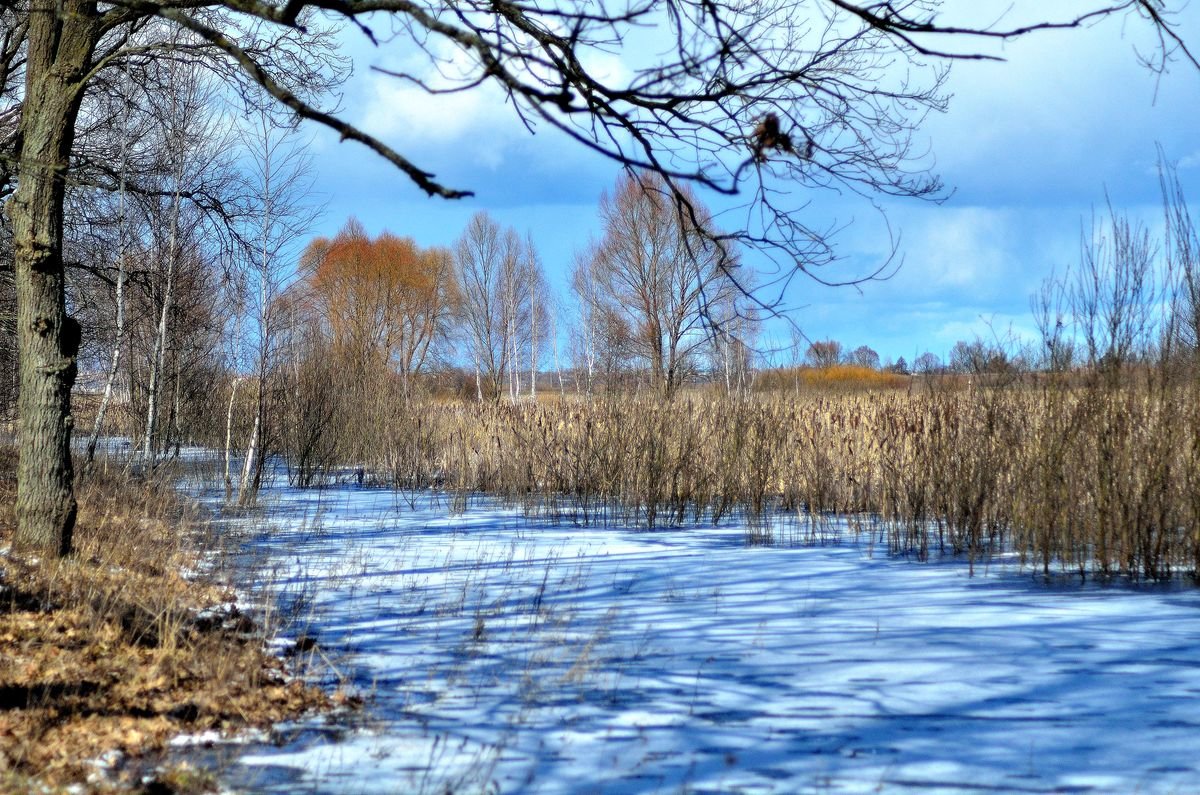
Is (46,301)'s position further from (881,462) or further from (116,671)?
(881,462)

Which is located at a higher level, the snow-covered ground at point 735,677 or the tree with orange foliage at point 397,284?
the tree with orange foliage at point 397,284

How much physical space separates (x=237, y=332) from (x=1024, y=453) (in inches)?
392

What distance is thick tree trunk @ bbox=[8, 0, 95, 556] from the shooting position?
606 cm

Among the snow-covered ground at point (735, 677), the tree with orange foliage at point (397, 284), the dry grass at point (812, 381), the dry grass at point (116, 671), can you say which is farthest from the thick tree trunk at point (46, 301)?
the tree with orange foliage at point (397, 284)

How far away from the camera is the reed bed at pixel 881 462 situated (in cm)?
603

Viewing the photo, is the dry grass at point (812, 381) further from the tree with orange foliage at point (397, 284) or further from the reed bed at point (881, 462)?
the tree with orange foliage at point (397, 284)

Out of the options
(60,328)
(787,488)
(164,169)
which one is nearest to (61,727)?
(60,328)

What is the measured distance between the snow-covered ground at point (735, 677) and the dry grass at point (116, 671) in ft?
1.13

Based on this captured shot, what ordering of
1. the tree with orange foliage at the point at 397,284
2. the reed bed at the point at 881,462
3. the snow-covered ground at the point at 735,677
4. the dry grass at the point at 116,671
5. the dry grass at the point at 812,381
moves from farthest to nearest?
the tree with orange foliage at the point at 397,284 < the dry grass at the point at 812,381 < the reed bed at the point at 881,462 < the dry grass at the point at 116,671 < the snow-covered ground at the point at 735,677

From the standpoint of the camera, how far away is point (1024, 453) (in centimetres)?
661

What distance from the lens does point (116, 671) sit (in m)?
3.85

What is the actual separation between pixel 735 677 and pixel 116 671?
2.61m

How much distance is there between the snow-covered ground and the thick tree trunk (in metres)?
1.51

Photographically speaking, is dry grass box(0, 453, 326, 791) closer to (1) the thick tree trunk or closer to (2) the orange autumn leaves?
(1) the thick tree trunk
